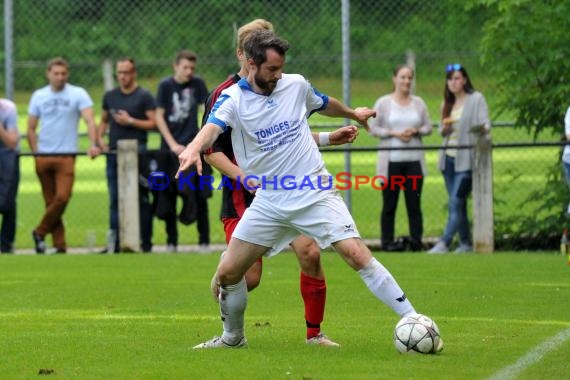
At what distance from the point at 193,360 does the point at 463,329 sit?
218 cm

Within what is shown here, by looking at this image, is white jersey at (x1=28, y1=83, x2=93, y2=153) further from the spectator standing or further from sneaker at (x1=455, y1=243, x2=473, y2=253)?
sneaker at (x1=455, y1=243, x2=473, y2=253)

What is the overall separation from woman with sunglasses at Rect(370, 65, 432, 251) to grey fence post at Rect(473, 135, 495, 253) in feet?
2.23

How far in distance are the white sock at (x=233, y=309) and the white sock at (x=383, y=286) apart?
0.83 m

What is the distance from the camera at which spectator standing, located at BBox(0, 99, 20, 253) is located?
15.6 meters

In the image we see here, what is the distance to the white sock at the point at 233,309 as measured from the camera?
819 cm

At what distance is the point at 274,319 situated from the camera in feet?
32.2

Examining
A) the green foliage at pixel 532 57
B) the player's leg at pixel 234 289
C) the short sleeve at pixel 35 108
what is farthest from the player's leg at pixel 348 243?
the short sleeve at pixel 35 108

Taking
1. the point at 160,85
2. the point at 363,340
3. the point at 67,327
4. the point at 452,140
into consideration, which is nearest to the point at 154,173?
the point at 160,85

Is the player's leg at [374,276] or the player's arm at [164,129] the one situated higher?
the player's arm at [164,129]

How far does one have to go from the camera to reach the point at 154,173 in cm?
1567

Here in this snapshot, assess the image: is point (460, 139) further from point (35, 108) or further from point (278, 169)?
point (278, 169)

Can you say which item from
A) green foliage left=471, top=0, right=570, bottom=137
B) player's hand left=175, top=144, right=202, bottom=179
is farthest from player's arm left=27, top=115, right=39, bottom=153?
player's hand left=175, top=144, right=202, bottom=179

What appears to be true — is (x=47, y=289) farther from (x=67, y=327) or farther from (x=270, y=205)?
(x=270, y=205)

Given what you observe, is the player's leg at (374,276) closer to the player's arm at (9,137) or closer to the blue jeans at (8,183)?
the player's arm at (9,137)
